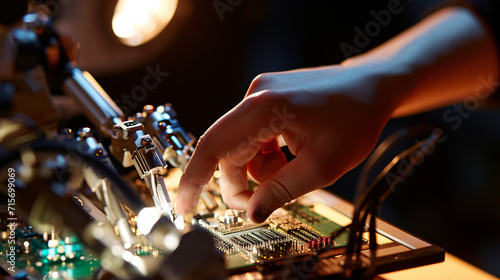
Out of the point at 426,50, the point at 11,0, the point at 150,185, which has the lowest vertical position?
the point at 150,185

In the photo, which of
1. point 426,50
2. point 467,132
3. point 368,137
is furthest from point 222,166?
point 467,132

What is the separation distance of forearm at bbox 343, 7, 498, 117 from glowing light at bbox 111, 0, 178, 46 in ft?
1.60

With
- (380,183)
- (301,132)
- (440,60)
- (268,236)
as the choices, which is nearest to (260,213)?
(268,236)

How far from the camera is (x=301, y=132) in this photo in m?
0.83

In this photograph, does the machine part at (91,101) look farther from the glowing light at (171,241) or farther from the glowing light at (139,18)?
the glowing light at (171,241)

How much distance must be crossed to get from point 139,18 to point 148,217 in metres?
0.68

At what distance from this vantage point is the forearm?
0.93 m

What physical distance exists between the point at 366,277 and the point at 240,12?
1.54 metres

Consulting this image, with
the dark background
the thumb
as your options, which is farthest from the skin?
the dark background

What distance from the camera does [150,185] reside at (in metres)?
0.78

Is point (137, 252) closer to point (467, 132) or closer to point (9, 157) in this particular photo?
point (9, 157)

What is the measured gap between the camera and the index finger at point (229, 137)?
0.80 m

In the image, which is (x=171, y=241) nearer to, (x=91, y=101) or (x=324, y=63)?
(x=91, y=101)

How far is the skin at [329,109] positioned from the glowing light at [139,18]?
0.33m
